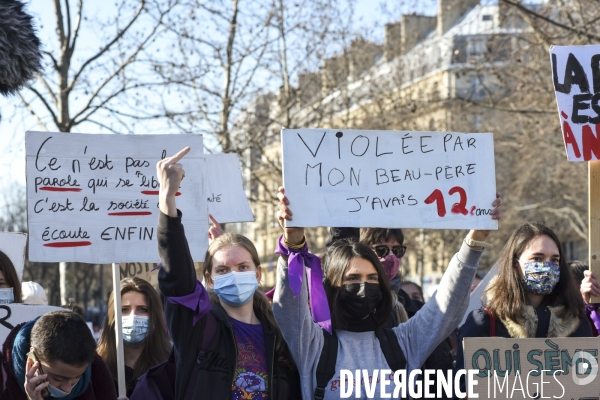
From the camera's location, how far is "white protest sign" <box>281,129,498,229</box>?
444cm

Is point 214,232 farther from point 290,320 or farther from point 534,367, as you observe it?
point 534,367

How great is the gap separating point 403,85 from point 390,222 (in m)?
15.3

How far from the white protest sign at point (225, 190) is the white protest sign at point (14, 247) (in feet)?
4.34

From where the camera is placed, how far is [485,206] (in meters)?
4.54

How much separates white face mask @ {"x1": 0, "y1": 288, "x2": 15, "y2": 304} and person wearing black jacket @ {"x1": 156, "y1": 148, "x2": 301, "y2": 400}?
1622 mm

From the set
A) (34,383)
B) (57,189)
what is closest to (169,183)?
(34,383)

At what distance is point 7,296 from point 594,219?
130 inches

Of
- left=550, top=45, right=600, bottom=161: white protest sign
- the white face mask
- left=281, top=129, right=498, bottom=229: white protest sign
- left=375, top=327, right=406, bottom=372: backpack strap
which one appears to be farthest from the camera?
the white face mask

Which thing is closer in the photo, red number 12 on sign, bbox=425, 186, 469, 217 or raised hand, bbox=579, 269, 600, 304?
red number 12 on sign, bbox=425, 186, 469, 217

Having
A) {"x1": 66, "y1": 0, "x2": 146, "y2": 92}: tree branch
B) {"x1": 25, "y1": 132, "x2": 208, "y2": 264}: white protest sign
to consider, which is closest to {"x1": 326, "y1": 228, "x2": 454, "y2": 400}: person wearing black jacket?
{"x1": 25, "y1": 132, "x2": 208, "y2": 264}: white protest sign

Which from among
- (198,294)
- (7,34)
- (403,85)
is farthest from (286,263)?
(403,85)

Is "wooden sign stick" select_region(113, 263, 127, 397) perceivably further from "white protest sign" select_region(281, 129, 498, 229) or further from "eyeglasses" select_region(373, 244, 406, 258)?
"eyeglasses" select_region(373, 244, 406, 258)

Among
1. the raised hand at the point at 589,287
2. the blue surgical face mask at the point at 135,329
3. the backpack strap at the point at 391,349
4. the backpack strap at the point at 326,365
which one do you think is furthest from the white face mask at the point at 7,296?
the raised hand at the point at 589,287

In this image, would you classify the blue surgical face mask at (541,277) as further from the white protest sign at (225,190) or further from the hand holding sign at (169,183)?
the white protest sign at (225,190)
